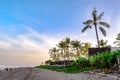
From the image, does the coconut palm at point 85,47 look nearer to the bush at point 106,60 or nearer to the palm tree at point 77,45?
the palm tree at point 77,45

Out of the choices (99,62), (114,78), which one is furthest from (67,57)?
(114,78)

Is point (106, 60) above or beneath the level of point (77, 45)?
beneath

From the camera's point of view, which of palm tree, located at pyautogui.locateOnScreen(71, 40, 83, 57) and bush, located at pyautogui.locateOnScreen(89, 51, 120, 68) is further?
palm tree, located at pyautogui.locateOnScreen(71, 40, 83, 57)

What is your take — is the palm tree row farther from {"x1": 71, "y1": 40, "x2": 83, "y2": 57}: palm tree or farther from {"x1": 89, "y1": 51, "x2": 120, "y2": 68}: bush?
{"x1": 89, "y1": 51, "x2": 120, "y2": 68}: bush

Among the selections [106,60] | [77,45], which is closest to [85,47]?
[77,45]

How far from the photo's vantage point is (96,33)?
56.0 metres

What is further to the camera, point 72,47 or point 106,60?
point 72,47

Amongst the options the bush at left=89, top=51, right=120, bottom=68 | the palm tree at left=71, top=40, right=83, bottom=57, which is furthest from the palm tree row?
the bush at left=89, top=51, right=120, bottom=68

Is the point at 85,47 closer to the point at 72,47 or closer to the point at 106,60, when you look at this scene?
the point at 72,47

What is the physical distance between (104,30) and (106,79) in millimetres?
43602

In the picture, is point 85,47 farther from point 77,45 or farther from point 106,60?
point 106,60

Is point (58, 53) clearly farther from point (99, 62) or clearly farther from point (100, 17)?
point (99, 62)

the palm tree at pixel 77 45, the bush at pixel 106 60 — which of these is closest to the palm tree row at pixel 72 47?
the palm tree at pixel 77 45

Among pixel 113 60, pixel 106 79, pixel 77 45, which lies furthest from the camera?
pixel 77 45
